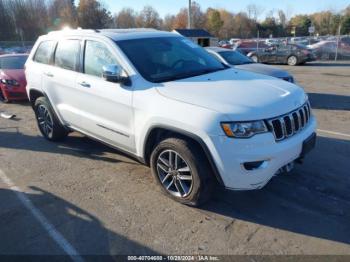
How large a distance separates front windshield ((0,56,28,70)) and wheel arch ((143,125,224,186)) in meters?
7.98

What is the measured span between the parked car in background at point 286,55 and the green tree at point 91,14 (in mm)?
55928

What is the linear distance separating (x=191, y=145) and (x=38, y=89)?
3.61 m

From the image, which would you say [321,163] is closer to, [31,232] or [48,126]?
[31,232]

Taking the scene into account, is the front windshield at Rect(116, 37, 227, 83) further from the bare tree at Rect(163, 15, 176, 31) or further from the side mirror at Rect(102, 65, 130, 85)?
the bare tree at Rect(163, 15, 176, 31)

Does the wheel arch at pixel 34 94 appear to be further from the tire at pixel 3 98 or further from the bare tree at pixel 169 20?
the bare tree at pixel 169 20

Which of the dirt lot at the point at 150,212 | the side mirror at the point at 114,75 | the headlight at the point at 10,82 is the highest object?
the side mirror at the point at 114,75

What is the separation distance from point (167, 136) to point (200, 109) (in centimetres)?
67

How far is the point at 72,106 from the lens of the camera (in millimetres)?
4855

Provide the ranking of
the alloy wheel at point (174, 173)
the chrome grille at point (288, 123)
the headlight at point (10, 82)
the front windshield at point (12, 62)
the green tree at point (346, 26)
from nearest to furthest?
the chrome grille at point (288, 123) < the alloy wheel at point (174, 173) < the headlight at point (10, 82) < the front windshield at point (12, 62) < the green tree at point (346, 26)

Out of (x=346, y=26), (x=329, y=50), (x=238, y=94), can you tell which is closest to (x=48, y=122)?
(x=238, y=94)

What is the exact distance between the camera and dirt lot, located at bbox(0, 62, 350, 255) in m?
3.05

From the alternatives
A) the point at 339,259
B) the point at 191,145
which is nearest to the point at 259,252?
the point at 339,259

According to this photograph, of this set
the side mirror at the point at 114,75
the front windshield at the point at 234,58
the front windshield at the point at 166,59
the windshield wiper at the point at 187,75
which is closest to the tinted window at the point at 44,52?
the front windshield at the point at 166,59

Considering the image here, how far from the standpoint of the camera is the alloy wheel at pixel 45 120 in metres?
5.76
